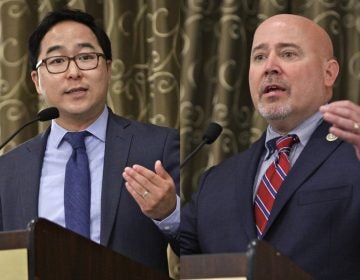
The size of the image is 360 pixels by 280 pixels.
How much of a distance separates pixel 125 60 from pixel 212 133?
0.37 meters

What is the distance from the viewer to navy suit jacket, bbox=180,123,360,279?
1536 millimetres

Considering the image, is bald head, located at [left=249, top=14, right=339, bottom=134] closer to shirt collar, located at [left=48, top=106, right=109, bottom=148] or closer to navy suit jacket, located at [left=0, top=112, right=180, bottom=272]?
navy suit jacket, located at [left=0, top=112, right=180, bottom=272]

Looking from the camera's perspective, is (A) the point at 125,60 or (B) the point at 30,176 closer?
(B) the point at 30,176

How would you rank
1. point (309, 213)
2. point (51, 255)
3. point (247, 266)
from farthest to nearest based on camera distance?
point (309, 213) → point (51, 255) → point (247, 266)

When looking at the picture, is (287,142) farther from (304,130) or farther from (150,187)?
(150,187)

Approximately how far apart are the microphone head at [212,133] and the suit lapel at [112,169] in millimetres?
222

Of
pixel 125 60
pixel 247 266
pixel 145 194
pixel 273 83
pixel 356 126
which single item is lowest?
pixel 247 266

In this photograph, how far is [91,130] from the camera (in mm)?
1896

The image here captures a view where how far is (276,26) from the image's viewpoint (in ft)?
5.56

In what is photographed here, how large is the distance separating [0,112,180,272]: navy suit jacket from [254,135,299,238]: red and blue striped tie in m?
0.25

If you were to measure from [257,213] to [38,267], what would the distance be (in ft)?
1.43

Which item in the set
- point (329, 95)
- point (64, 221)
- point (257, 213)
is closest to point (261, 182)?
point (257, 213)

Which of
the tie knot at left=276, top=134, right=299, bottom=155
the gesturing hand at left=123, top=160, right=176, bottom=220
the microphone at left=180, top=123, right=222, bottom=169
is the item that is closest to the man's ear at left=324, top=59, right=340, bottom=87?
the tie knot at left=276, top=134, right=299, bottom=155

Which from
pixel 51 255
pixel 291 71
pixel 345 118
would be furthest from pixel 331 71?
pixel 51 255
